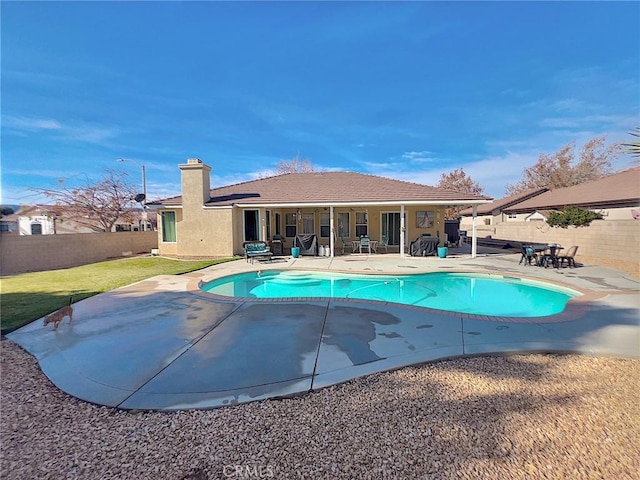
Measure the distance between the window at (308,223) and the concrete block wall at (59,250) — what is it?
11.5m

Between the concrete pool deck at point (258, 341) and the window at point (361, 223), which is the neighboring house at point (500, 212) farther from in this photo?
the concrete pool deck at point (258, 341)

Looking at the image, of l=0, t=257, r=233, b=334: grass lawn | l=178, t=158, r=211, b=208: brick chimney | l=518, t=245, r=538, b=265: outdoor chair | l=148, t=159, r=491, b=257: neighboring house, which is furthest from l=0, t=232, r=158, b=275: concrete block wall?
l=518, t=245, r=538, b=265: outdoor chair

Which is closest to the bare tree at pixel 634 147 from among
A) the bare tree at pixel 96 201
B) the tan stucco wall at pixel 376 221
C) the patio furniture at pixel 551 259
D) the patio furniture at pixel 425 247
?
the patio furniture at pixel 551 259

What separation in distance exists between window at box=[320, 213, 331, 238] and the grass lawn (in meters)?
7.35

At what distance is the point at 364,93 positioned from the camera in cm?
2012

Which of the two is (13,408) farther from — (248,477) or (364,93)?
(364,93)

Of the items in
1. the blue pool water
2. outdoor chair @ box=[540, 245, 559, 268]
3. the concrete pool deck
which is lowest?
the blue pool water

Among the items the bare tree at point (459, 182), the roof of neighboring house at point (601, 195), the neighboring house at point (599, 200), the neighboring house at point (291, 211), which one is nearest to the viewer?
the neighboring house at point (291, 211)

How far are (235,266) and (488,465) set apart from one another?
488 inches

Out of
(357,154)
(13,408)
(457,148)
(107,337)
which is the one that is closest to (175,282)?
(107,337)

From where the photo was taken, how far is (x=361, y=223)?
62.2 feet

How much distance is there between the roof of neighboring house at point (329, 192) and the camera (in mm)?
16016

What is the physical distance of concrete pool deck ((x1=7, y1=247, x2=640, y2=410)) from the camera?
3605mm

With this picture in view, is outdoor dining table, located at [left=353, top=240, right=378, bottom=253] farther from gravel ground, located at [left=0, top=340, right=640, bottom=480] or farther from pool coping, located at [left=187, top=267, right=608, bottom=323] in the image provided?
gravel ground, located at [left=0, top=340, right=640, bottom=480]
